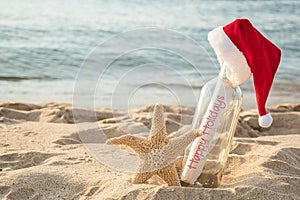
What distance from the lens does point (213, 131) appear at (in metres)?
2.73

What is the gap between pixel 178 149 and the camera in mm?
2637

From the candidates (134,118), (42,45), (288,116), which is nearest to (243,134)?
(288,116)

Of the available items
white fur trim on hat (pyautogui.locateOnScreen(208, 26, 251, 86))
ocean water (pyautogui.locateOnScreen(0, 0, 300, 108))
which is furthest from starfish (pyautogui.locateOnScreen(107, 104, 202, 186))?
ocean water (pyautogui.locateOnScreen(0, 0, 300, 108))

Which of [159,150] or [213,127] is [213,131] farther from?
[159,150]

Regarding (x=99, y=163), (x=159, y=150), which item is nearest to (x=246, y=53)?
(x=159, y=150)

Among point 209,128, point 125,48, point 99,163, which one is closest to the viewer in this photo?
point 209,128

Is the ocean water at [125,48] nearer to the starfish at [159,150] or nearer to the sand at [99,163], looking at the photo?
the sand at [99,163]

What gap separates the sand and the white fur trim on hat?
2.06ft

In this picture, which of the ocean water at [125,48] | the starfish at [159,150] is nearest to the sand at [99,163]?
the starfish at [159,150]

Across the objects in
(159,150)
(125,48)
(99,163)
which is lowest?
(99,163)

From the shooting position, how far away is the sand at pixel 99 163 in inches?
104

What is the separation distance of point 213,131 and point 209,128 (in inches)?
1.2

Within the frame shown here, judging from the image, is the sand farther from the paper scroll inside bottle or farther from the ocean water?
the ocean water

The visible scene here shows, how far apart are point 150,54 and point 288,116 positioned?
3964mm
